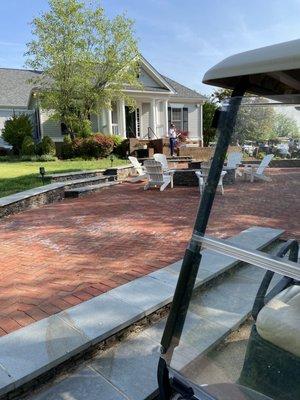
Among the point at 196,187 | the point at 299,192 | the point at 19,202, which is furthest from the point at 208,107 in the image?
the point at 299,192

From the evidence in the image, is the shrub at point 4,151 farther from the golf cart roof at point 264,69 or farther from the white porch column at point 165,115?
the golf cart roof at point 264,69

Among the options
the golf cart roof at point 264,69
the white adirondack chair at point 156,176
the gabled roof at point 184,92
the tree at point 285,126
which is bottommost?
the white adirondack chair at point 156,176

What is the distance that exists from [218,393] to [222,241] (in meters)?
0.76

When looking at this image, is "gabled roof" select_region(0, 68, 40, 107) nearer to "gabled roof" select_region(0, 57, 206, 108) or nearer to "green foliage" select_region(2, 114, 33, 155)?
"gabled roof" select_region(0, 57, 206, 108)

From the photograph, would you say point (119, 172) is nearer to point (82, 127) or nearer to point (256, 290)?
point (82, 127)

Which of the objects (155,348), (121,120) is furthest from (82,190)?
(121,120)

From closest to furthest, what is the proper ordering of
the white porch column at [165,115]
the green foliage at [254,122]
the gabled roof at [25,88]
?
1. the green foliage at [254,122]
2. the gabled roof at [25,88]
3. the white porch column at [165,115]

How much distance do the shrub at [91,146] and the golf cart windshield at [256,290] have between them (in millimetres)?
16971

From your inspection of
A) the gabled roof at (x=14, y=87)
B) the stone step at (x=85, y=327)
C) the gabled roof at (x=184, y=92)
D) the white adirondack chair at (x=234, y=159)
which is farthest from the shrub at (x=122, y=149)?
the white adirondack chair at (x=234, y=159)

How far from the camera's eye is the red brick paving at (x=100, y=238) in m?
2.15

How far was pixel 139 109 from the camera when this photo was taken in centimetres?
2478

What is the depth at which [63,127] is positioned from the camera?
76.9ft

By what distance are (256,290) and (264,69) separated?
4.74 feet

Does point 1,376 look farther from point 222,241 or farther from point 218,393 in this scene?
point 222,241
